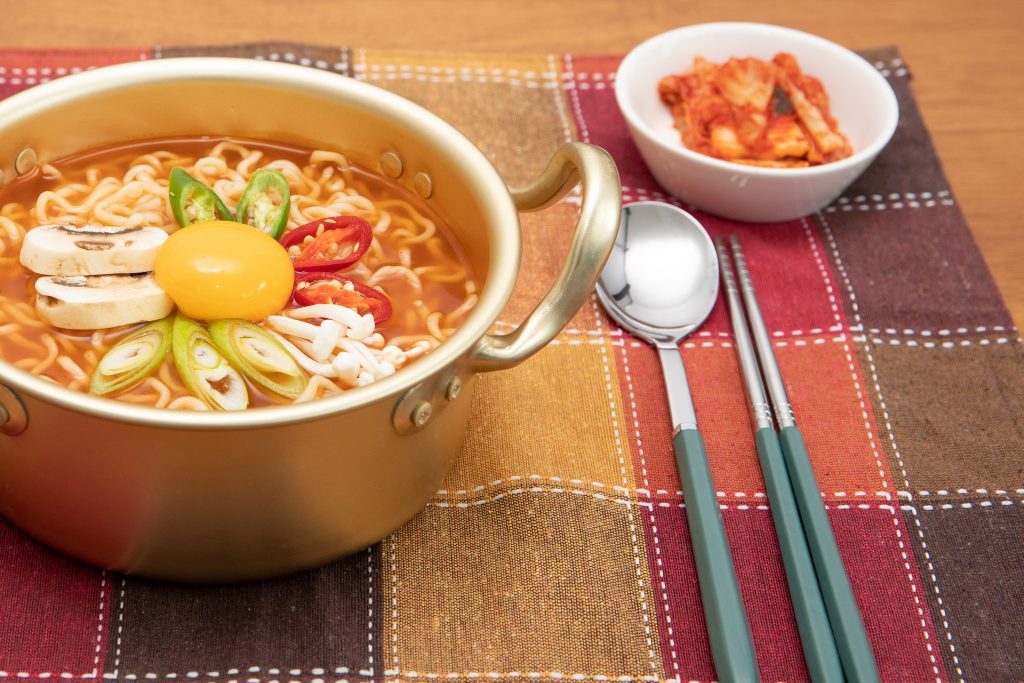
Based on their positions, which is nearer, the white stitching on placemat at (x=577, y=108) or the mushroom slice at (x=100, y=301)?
the mushroom slice at (x=100, y=301)

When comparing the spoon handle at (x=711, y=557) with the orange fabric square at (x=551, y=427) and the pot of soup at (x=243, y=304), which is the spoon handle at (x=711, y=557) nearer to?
the orange fabric square at (x=551, y=427)

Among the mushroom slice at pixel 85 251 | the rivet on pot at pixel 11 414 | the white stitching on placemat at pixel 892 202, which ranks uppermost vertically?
the rivet on pot at pixel 11 414

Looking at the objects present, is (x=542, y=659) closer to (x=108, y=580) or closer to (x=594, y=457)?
(x=594, y=457)

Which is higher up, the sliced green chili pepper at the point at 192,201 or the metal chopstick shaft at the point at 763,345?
the sliced green chili pepper at the point at 192,201

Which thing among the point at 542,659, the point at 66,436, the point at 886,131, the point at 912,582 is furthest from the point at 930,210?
the point at 66,436

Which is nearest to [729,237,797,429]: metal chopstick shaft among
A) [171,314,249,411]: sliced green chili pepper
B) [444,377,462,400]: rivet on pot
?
[444,377,462,400]: rivet on pot

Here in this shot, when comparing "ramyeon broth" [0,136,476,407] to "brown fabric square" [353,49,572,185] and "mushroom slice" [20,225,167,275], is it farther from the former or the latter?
"brown fabric square" [353,49,572,185]

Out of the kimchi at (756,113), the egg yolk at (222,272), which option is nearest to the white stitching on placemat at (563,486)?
the egg yolk at (222,272)
